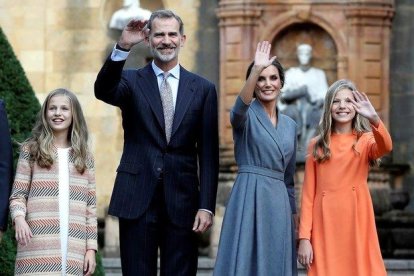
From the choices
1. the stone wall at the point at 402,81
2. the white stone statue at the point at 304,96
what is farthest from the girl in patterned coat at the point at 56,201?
the stone wall at the point at 402,81

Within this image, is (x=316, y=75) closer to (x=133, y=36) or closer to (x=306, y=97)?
(x=306, y=97)

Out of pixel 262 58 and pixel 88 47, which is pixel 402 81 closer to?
pixel 88 47

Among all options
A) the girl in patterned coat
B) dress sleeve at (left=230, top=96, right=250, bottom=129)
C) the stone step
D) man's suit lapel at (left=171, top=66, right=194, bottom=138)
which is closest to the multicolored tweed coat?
the girl in patterned coat

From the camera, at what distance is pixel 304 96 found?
74.8 ft

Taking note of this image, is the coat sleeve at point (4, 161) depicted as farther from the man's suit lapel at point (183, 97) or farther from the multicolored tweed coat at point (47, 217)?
the man's suit lapel at point (183, 97)

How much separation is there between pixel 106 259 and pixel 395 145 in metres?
5.21

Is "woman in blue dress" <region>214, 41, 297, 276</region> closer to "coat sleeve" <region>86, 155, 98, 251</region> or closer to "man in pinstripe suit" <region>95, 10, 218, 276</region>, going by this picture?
"man in pinstripe suit" <region>95, 10, 218, 276</region>

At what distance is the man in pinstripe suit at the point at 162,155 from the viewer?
35.2ft

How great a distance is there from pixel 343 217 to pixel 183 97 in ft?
4.34

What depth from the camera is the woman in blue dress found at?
10.8m

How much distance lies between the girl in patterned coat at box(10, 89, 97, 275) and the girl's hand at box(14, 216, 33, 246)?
58mm

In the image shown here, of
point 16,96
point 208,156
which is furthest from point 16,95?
point 208,156

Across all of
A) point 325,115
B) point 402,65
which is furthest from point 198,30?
point 325,115

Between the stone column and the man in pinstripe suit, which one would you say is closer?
the man in pinstripe suit
